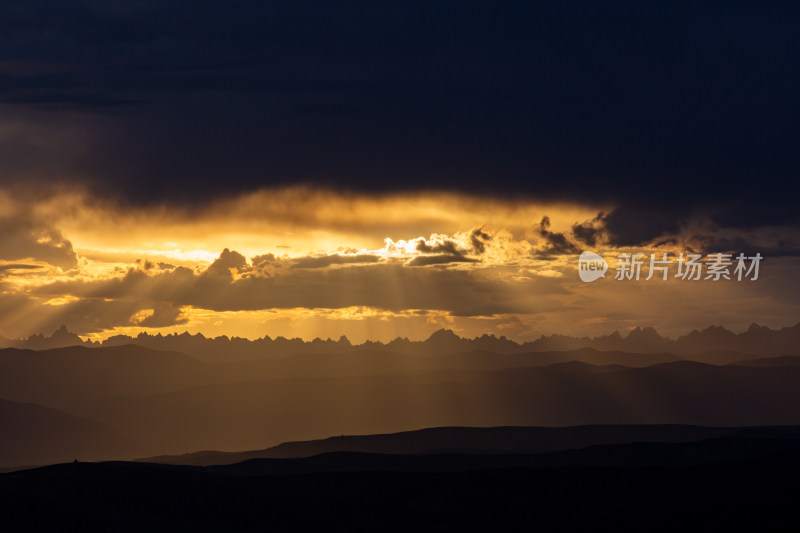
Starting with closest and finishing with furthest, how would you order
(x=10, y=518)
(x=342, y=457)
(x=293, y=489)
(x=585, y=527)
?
(x=10, y=518)
(x=585, y=527)
(x=293, y=489)
(x=342, y=457)

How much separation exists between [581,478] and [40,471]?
68203 mm

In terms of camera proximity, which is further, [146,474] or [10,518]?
[146,474]

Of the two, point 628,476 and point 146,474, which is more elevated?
point 628,476

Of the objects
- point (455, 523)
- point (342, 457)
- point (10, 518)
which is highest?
point (342, 457)

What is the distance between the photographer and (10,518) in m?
83.1

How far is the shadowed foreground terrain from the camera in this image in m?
90.9

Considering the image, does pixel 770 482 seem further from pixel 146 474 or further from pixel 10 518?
pixel 10 518

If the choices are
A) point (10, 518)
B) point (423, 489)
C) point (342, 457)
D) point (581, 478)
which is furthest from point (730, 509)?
point (342, 457)

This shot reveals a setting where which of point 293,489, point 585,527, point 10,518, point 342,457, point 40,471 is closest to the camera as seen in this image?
point 10,518

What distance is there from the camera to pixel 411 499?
364 ft

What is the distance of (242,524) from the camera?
97375 mm

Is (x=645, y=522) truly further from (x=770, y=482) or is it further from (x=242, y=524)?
(x=242, y=524)

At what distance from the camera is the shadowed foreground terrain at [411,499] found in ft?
298

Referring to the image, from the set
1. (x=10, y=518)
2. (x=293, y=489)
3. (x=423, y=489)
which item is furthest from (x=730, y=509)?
(x=10, y=518)
